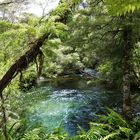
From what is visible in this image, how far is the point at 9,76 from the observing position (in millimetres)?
5895

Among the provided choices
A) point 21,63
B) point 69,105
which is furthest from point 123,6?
point 69,105

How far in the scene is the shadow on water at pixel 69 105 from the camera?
604 inches

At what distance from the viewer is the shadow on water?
1534 cm

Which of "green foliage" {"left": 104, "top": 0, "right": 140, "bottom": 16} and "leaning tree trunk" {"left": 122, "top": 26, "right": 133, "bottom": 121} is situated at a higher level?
"green foliage" {"left": 104, "top": 0, "right": 140, "bottom": 16}

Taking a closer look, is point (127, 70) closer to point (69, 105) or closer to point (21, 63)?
point (69, 105)

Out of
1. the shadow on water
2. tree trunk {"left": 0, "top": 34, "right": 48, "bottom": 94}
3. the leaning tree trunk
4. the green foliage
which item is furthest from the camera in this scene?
the shadow on water

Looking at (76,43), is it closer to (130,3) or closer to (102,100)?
(102,100)

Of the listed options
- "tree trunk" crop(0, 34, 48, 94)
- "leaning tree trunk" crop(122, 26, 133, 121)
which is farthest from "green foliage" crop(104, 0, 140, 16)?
"leaning tree trunk" crop(122, 26, 133, 121)

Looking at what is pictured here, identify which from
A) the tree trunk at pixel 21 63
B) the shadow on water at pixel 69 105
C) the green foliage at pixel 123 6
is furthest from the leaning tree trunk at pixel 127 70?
the green foliage at pixel 123 6

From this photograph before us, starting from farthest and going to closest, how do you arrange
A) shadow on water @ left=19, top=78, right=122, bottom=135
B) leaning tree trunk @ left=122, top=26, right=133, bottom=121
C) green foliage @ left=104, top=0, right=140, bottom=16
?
1. shadow on water @ left=19, top=78, right=122, bottom=135
2. leaning tree trunk @ left=122, top=26, right=133, bottom=121
3. green foliage @ left=104, top=0, right=140, bottom=16

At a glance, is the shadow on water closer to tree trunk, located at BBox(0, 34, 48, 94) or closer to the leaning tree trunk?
the leaning tree trunk

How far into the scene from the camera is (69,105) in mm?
19406

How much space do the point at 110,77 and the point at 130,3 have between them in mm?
12193

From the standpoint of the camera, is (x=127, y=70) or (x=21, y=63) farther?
(x=127, y=70)
